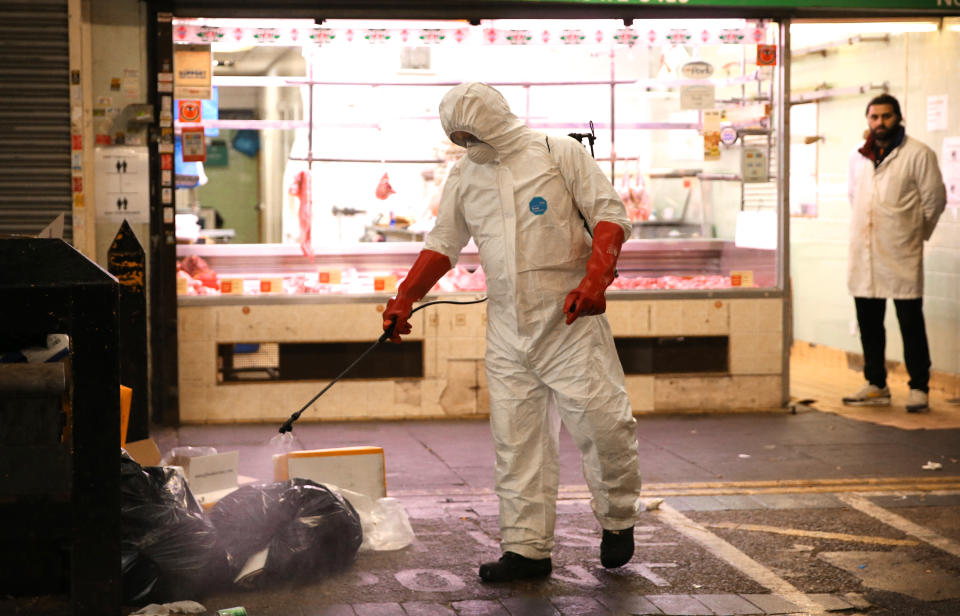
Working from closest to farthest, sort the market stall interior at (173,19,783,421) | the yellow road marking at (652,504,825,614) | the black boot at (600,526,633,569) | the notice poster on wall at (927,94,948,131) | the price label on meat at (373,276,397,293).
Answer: the yellow road marking at (652,504,825,614) → the black boot at (600,526,633,569) → the market stall interior at (173,19,783,421) → the price label on meat at (373,276,397,293) → the notice poster on wall at (927,94,948,131)

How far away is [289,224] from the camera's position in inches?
363

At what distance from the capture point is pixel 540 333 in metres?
4.95

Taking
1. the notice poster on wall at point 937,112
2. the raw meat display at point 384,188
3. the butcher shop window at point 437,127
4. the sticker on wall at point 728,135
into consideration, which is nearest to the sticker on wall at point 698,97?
the butcher shop window at point 437,127

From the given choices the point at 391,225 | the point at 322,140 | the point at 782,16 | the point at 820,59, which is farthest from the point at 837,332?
the point at 322,140

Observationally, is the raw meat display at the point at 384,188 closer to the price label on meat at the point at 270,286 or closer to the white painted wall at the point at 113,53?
the price label on meat at the point at 270,286

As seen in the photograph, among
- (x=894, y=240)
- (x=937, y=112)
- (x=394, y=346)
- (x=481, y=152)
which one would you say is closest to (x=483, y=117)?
(x=481, y=152)

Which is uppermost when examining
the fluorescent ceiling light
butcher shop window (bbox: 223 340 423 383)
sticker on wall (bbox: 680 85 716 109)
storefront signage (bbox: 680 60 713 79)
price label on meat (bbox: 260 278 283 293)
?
the fluorescent ceiling light

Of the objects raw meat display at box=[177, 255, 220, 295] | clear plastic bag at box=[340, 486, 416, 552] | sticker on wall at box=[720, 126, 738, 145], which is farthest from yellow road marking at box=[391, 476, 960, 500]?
sticker on wall at box=[720, 126, 738, 145]

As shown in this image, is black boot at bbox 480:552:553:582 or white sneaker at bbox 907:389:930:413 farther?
white sneaker at bbox 907:389:930:413

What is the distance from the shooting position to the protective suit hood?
4.88 meters

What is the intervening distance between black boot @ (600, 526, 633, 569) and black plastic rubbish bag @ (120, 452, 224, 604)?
5.01 ft

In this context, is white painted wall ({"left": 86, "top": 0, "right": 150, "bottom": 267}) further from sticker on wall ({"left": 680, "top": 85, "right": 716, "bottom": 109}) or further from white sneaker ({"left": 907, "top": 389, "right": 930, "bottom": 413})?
white sneaker ({"left": 907, "top": 389, "right": 930, "bottom": 413})

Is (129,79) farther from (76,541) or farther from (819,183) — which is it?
(819,183)

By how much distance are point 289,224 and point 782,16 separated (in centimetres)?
384
